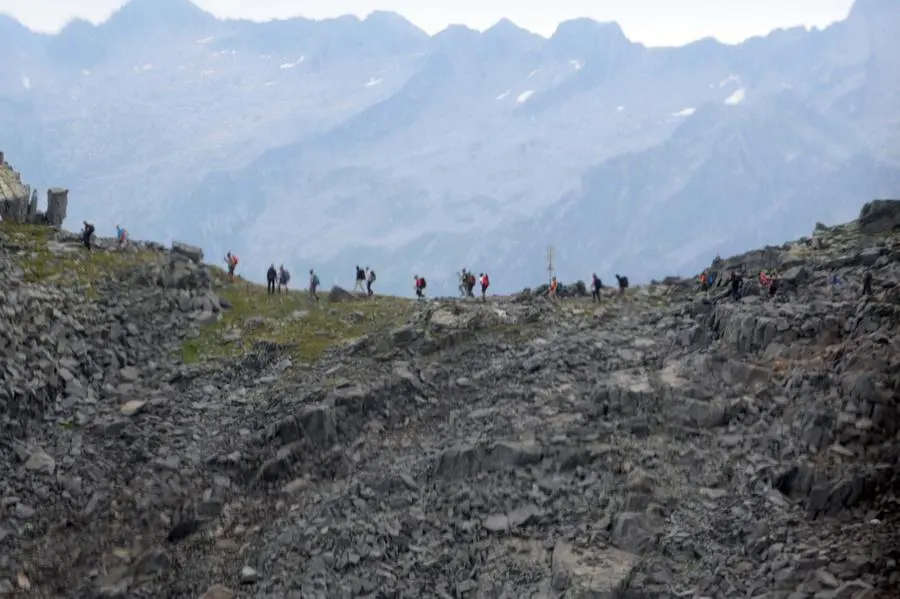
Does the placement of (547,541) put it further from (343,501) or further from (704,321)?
(704,321)

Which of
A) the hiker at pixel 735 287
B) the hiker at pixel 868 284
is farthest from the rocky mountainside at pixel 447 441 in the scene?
the hiker at pixel 735 287

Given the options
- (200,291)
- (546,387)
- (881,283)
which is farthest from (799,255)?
(200,291)

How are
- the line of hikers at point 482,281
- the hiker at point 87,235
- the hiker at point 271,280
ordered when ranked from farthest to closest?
the hiker at point 271,280
the hiker at point 87,235
the line of hikers at point 482,281

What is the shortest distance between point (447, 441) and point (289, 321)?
1660cm

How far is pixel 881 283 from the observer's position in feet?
119

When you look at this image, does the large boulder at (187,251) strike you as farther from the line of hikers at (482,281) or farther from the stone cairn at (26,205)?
the stone cairn at (26,205)

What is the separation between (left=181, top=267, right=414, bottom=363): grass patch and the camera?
41812 mm

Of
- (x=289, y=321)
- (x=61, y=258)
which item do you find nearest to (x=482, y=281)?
(x=289, y=321)

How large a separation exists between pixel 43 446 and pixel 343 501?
41.6 feet

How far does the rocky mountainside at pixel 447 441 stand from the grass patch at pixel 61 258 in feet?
0.82

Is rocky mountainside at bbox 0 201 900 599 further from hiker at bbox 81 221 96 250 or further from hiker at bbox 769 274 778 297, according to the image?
hiker at bbox 81 221 96 250

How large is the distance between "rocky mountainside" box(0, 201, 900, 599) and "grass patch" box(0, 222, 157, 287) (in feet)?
0.82

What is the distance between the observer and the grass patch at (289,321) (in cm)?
4181

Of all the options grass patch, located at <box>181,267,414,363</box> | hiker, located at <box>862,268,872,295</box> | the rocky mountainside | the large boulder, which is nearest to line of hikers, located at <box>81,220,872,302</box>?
grass patch, located at <box>181,267,414,363</box>
